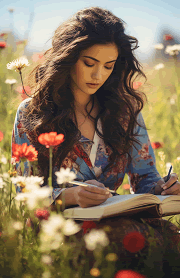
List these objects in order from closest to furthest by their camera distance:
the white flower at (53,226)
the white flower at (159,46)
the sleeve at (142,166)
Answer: the white flower at (53,226) → the sleeve at (142,166) → the white flower at (159,46)

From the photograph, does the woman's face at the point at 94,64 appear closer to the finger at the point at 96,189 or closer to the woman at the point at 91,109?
the woman at the point at 91,109

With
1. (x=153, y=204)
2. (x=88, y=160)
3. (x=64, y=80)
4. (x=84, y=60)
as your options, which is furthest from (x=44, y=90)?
(x=153, y=204)

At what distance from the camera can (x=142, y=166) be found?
1589mm

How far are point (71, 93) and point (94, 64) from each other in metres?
0.22

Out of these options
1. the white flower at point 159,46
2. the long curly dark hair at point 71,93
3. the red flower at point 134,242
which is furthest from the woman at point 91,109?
the white flower at point 159,46

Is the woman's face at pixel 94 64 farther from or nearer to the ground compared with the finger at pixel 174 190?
farther from the ground

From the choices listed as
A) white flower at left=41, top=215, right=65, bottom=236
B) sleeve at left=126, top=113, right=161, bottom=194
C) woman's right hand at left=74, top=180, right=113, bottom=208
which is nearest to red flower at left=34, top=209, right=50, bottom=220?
woman's right hand at left=74, top=180, right=113, bottom=208

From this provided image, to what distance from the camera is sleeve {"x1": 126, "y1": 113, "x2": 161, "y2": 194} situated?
5.08 feet

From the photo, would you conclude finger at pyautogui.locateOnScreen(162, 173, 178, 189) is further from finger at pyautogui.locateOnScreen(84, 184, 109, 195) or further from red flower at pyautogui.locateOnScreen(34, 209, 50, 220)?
red flower at pyautogui.locateOnScreen(34, 209, 50, 220)

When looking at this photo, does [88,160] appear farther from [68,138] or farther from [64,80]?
[64,80]

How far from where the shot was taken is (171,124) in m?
3.14

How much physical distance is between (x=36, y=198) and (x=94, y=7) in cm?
102

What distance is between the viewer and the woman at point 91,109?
1356 millimetres

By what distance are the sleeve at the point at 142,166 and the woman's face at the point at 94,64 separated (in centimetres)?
42
